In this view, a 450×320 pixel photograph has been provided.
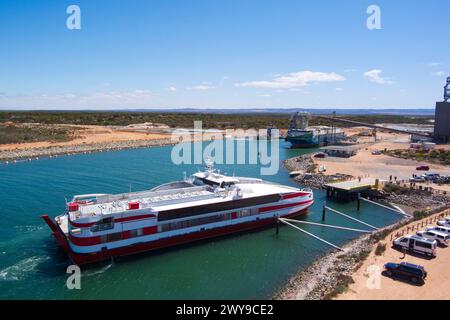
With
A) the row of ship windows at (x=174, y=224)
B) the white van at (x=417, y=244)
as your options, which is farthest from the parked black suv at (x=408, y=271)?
the row of ship windows at (x=174, y=224)

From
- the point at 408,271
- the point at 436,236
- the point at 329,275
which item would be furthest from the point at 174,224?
the point at 436,236

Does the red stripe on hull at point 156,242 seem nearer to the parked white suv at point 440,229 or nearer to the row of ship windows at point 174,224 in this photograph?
the row of ship windows at point 174,224

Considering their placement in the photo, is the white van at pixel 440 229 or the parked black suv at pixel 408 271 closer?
the parked black suv at pixel 408 271

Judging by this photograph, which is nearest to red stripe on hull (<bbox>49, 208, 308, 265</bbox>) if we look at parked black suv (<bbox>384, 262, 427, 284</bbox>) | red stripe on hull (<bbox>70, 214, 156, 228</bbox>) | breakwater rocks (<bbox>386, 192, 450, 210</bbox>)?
red stripe on hull (<bbox>70, 214, 156, 228</bbox>)

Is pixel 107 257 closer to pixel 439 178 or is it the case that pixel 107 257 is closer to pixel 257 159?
pixel 439 178
